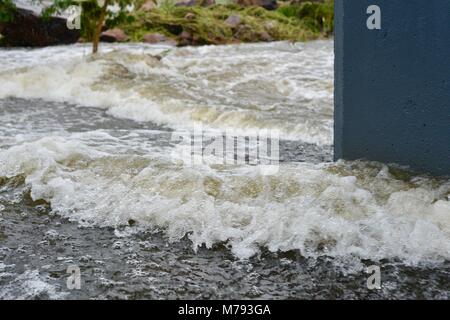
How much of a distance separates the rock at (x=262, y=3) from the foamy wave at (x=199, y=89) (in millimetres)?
8163

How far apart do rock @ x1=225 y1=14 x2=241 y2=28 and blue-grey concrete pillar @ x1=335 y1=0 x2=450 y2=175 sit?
1315 centimetres

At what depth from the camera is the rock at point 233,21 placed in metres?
16.4

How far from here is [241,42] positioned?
1566 cm

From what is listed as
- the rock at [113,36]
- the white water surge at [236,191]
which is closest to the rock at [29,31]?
Answer: the rock at [113,36]

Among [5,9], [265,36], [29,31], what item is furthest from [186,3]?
[5,9]

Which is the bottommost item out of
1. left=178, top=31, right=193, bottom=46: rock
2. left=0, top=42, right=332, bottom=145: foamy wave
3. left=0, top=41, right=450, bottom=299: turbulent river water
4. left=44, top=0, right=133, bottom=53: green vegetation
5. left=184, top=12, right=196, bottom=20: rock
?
left=0, top=41, right=450, bottom=299: turbulent river water

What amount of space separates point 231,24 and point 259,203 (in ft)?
45.6

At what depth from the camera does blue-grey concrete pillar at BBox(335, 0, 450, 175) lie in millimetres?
3191

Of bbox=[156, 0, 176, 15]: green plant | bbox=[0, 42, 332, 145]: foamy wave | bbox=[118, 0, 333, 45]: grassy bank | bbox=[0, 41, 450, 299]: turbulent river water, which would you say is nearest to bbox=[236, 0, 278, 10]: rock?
bbox=[118, 0, 333, 45]: grassy bank

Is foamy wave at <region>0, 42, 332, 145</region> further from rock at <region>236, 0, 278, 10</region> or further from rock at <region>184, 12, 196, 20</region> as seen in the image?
rock at <region>236, 0, 278, 10</region>

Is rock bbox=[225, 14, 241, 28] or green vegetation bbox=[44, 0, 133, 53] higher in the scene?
rock bbox=[225, 14, 241, 28]

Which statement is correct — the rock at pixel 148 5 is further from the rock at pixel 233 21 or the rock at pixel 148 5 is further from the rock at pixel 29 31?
the rock at pixel 29 31

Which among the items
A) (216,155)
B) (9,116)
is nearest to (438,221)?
(216,155)

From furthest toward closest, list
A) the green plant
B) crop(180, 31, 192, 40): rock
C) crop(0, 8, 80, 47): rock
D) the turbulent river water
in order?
the green plant
crop(180, 31, 192, 40): rock
crop(0, 8, 80, 47): rock
the turbulent river water
